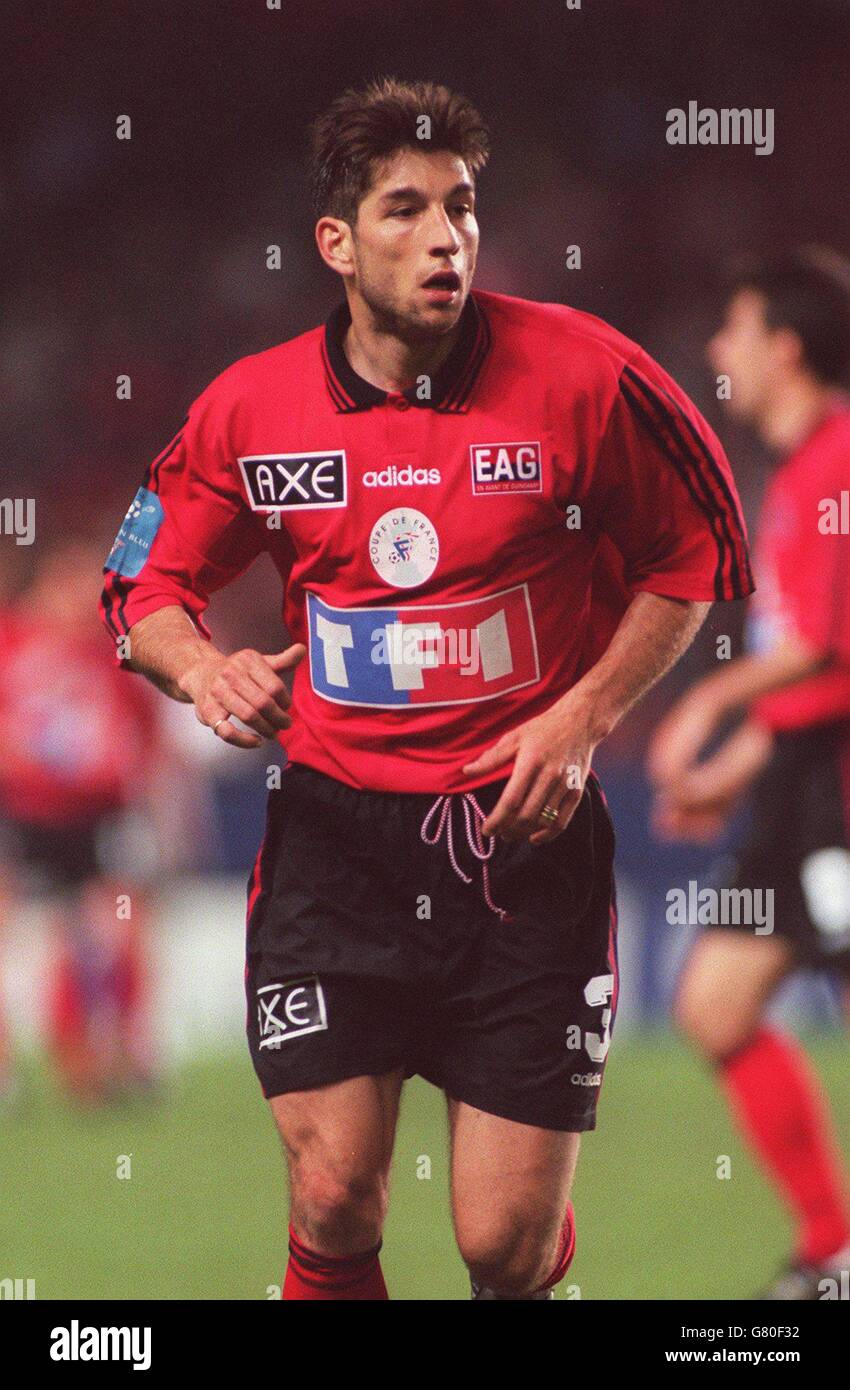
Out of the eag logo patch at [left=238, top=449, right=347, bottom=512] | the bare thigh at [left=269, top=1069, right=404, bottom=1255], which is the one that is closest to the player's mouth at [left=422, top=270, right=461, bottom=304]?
the eag logo patch at [left=238, top=449, right=347, bottom=512]

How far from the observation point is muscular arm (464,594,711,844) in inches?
89.0

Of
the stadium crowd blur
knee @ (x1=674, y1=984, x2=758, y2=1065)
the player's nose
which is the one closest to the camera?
the player's nose

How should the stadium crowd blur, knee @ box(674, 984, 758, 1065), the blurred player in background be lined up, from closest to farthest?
knee @ box(674, 984, 758, 1065) → the blurred player in background → the stadium crowd blur

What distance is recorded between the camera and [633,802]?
259 inches

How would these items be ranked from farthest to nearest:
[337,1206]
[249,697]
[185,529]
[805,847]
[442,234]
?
[805,847], [185,529], [337,1206], [442,234], [249,697]

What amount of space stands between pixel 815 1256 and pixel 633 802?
3037 mm

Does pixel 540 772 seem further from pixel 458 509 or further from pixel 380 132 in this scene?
pixel 380 132

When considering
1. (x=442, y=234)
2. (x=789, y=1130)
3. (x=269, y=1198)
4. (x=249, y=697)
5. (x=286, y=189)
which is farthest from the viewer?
(x=286, y=189)

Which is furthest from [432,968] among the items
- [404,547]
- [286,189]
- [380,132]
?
[286,189]

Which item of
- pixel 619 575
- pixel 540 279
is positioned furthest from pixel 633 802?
pixel 619 575

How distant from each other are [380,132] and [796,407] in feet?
6.31

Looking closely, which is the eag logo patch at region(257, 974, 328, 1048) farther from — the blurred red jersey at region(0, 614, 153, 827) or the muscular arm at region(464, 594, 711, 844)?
the blurred red jersey at region(0, 614, 153, 827)

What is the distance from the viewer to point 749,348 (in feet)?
13.3

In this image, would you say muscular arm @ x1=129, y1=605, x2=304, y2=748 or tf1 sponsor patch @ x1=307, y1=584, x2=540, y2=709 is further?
tf1 sponsor patch @ x1=307, y1=584, x2=540, y2=709
